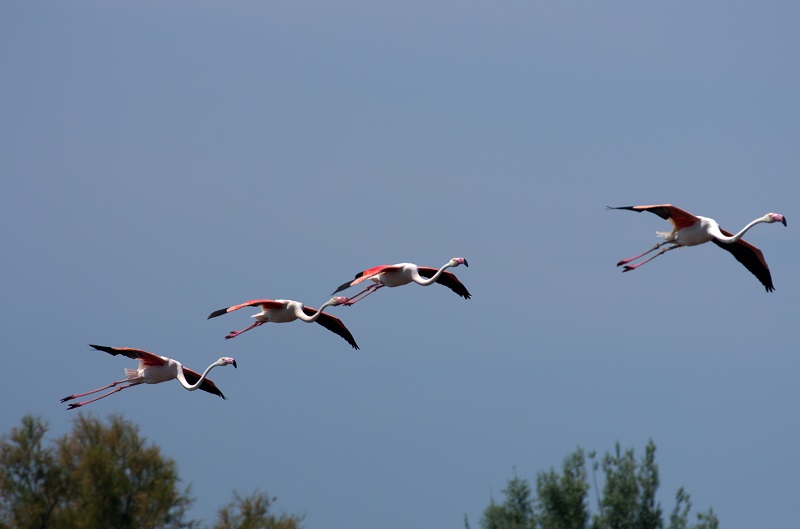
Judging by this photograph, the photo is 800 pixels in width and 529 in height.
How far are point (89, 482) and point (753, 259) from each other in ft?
58.1

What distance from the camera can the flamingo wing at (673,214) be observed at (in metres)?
22.8

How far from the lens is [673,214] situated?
23.0m

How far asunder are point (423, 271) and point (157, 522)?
13.1m

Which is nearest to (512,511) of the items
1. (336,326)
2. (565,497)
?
(565,497)

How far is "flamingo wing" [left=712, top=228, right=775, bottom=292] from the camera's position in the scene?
79.8 feet

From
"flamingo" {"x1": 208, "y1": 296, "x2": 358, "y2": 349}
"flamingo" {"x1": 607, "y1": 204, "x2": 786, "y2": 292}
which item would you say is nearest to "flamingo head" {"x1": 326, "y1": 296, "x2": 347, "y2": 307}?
"flamingo" {"x1": 208, "y1": 296, "x2": 358, "y2": 349}

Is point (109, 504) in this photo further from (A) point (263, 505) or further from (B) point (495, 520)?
(B) point (495, 520)

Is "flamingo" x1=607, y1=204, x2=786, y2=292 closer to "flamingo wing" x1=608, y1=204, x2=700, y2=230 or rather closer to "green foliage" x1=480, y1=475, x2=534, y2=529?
"flamingo wing" x1=608, y1=204, x2=700, y2=230

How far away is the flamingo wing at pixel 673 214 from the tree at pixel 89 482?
16939mm

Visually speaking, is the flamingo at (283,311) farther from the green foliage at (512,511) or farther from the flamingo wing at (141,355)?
the green foliage at (512,511)

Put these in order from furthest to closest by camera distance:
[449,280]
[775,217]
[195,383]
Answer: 1. [449,280]
2. [195,383]
3. [775,217]

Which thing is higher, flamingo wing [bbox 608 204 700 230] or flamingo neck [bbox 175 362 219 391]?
flamingo wing [bbox 608 204 700 230]

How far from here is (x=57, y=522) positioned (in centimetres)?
3622

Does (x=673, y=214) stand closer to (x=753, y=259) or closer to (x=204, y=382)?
(x=753, y=259)
